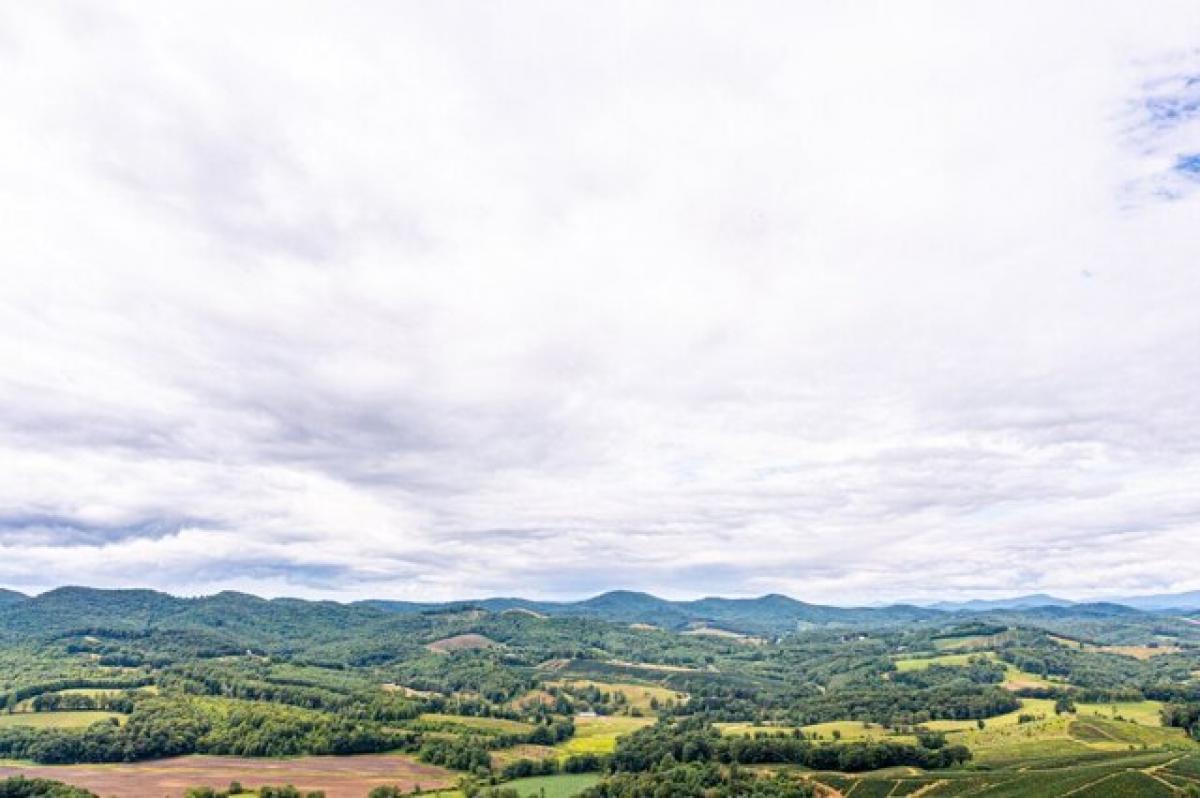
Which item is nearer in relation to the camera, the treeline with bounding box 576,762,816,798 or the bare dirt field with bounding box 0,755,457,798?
the treeline with bounding box 576,762,816,798

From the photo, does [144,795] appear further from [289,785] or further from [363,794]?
[363,794]

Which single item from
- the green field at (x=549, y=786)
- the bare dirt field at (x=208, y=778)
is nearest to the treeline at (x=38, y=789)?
the bare dirt field at (x=208, y=778)

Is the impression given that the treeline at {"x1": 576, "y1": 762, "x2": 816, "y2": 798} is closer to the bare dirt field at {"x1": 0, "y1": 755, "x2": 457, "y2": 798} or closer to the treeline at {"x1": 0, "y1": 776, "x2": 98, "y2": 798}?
the bare dirt field at {"x1": 0, "y1": 755, "x2": 457, "y2": 798}

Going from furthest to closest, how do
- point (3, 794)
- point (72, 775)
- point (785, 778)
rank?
1. point (72, 775)
2. point (785, 778)
3. point (3, 794)

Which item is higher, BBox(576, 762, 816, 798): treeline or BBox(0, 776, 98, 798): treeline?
BBox(0, 776, 98, 798): treeline

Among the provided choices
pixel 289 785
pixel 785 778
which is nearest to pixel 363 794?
pixel 289 785

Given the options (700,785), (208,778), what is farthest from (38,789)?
(700,785)

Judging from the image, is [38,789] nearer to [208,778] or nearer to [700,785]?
Result: [208,778]

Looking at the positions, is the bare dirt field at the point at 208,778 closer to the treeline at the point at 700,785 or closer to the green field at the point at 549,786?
the green field at the point at 549,786

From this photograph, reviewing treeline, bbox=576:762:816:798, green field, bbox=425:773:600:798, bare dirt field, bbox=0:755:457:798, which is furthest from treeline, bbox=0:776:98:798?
treeline, bbox=576:762:816:798

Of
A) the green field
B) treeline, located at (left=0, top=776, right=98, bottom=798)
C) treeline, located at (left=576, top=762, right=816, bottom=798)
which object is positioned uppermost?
treeline, located at (left=0, top=776, right=98, bottom=798)

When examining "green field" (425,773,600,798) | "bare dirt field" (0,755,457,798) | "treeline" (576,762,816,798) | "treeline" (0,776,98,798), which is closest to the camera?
"treeline" (0,776,98,798)
